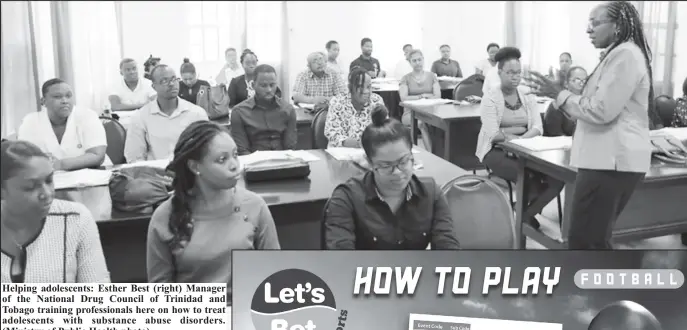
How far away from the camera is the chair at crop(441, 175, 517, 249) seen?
162 cm

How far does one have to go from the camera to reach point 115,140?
7.03 feet

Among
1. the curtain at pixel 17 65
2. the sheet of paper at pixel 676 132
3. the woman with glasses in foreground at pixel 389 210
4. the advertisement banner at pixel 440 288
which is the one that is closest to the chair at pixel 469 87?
the sheet of paper at pixel 676 132

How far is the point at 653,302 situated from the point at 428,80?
143 centimetres

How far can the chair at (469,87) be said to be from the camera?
221 centimetres

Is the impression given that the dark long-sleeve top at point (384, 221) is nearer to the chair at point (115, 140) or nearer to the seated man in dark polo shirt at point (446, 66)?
the seated man in dark polo shirt at point (446, 66)

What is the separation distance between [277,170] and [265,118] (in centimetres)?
39

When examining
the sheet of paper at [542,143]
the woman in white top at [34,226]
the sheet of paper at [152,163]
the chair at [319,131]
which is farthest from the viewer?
the sheet of paper at [542,143]

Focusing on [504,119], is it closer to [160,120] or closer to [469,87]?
[469,87]

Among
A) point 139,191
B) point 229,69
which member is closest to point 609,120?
point 229,69

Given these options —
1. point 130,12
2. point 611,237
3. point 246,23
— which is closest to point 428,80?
point 246,23

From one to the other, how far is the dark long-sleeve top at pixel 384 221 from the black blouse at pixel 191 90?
67 cm

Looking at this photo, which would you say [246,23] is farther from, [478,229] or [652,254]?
[652,254]

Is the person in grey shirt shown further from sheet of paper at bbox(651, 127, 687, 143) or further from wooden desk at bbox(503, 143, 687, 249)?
sheet of paper at bbox(651, 127, 687, 143)

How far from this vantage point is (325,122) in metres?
2.16
